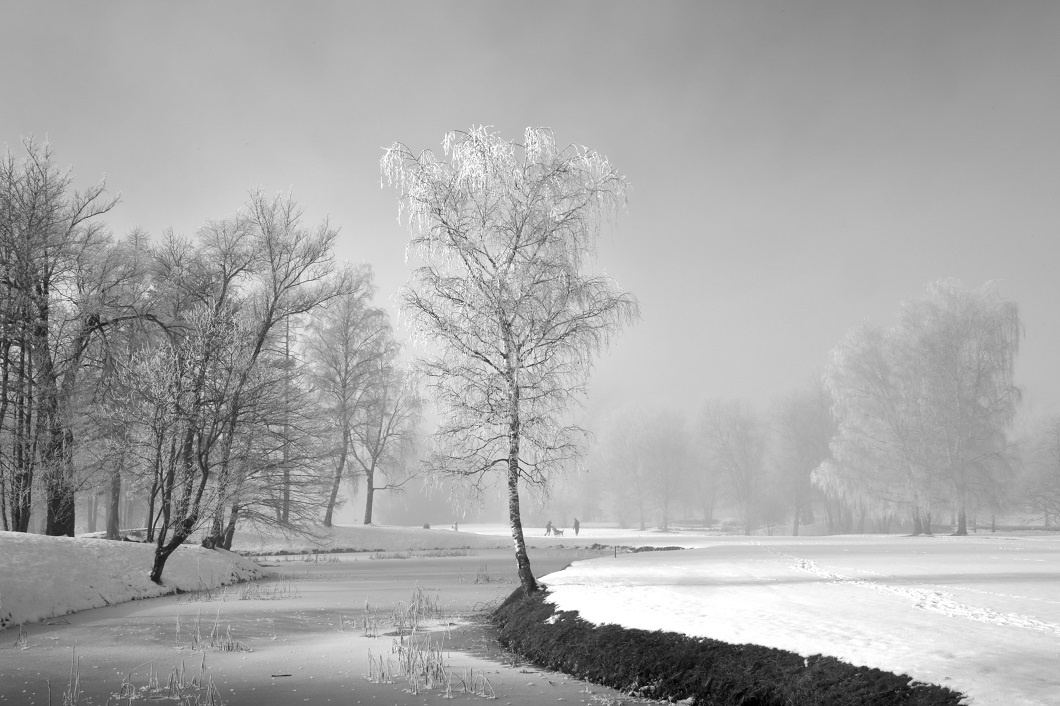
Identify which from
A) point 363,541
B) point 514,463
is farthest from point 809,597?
point 363,541

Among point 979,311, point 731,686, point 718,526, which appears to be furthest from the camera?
point 718,526

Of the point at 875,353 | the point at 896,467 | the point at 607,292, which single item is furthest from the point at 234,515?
the point at 875,353

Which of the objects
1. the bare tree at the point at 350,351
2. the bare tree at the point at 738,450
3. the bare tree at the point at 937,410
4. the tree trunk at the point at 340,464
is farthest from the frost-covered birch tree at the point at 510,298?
the bare tree at the point at 738,450

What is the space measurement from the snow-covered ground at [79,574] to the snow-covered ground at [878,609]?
10.6 m

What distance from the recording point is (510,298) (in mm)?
15414

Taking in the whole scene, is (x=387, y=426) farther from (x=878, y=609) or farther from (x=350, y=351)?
(x=878, y=609)

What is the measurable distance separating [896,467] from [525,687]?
39558 mm

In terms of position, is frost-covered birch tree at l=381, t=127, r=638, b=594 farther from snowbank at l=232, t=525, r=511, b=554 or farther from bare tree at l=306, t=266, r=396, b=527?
bare tree at l=306, t=266, r=396, b=527

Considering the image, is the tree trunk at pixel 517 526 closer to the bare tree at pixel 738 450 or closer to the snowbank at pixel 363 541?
the snowbank at pixel 363 541

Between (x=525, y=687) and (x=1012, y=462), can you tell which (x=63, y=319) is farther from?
(x=1012, y=462)

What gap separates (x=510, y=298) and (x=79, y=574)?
12.5 meters

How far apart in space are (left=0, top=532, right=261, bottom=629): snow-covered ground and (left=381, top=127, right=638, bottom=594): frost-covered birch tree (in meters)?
8.74

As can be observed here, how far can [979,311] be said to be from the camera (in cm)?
4084

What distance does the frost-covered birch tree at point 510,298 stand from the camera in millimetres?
15305
